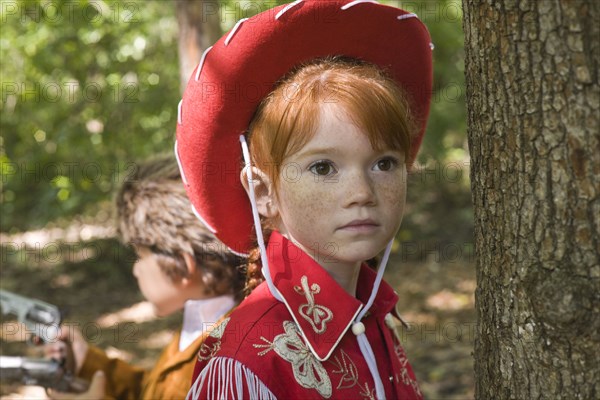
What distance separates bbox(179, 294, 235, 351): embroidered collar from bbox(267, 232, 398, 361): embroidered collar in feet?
2.54

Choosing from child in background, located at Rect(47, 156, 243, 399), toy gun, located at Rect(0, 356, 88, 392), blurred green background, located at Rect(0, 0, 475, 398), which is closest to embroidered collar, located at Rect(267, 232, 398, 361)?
child in background, located at Rect(47, 156, 243, 399)

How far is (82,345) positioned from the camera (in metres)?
2.99

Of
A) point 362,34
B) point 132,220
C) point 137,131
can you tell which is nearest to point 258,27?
point 362,34

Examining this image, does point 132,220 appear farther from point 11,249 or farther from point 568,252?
point 11,249

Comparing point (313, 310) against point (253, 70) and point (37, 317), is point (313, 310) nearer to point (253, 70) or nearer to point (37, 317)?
point (253, 70)

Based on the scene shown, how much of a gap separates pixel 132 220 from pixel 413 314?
3905mm

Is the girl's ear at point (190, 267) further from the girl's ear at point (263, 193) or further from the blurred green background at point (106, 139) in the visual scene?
the blurred green background at point (106, 139)

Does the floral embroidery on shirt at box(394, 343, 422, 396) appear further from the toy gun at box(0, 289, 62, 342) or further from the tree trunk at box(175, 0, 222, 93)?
the tree trunk at box(175, 0, 222, 93)

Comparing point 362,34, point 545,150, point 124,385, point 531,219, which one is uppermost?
point 362,34

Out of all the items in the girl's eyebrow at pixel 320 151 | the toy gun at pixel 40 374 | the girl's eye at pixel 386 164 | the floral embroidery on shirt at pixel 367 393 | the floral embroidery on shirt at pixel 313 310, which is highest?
the girl's eyebrow at pixel 320 151

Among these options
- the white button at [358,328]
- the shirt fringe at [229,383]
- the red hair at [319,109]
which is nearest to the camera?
the shirt fringe at [229,383]

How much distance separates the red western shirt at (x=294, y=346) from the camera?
164 centimetres

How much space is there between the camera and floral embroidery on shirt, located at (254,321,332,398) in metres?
1.67

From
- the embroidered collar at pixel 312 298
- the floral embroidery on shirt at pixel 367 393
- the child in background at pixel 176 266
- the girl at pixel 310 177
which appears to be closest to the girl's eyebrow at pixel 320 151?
the girl at pixel 310 177
